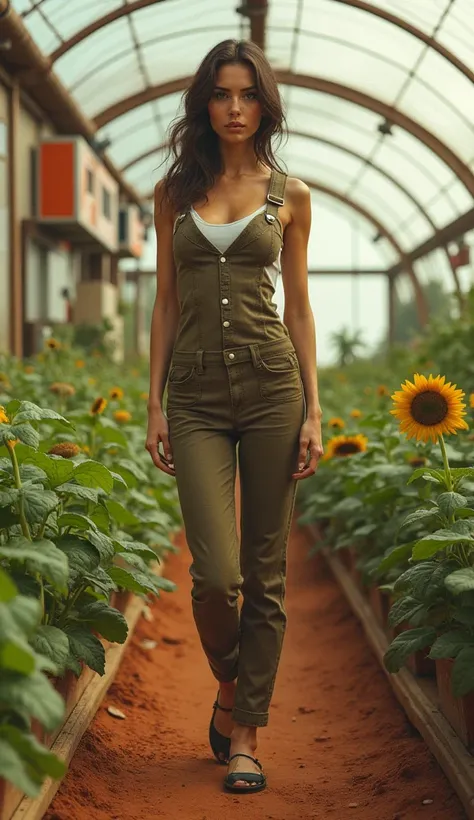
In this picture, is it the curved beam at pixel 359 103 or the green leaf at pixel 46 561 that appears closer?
the green leaf at pixel 46 561

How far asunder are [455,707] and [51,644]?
3.99 ft

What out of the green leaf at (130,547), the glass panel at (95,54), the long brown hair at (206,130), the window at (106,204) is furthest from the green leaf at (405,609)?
the window at (106,204)

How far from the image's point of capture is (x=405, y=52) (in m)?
14.7

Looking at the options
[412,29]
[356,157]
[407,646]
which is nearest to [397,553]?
[407,646]

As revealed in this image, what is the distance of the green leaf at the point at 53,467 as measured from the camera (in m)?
2.91

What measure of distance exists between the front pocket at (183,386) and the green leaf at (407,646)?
93 centimetres

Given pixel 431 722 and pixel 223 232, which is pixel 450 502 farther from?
pixel 223 232

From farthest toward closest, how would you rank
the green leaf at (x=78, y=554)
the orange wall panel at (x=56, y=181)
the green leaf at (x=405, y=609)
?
the orange wall panel at (x=56, y=181), the green leaf at (x=405, y=609), the green leaf at (x=78, y=554)

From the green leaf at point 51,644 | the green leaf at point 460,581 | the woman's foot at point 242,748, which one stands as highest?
the green leaf at point 460,581

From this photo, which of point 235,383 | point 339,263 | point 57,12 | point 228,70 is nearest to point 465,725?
point 235,383

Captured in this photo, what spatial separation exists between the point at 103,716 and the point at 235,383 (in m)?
1.35

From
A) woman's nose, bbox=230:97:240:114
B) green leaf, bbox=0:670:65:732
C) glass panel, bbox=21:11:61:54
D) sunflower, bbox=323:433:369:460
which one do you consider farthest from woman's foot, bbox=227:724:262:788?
glass panel, bbox=21:11:61:54

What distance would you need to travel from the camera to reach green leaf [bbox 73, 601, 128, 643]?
300 cm

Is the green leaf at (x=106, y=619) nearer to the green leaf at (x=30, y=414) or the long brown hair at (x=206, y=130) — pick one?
the green leaf at (x=30, y=414)
